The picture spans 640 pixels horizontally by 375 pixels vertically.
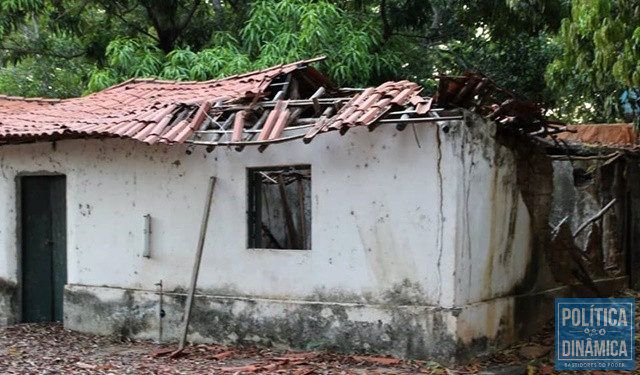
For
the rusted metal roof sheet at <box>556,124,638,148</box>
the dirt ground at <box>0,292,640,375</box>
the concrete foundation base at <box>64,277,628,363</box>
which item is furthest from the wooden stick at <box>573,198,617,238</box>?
the rusted metal roof sheet at <box>556,124,638,148</box>

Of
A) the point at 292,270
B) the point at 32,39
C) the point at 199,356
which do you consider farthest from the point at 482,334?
the point at 32,39

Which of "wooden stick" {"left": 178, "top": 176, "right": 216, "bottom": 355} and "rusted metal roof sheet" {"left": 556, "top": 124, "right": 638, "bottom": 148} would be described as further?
"rusted metal roof sheet" {"left": 556, "top": 124, "right": 638, "bottom": 148}

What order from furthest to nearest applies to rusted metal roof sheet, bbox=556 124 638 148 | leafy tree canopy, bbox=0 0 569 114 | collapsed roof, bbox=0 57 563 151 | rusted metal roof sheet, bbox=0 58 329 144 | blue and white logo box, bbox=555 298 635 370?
rusted metal roof sheet, bbox=556 124 638 148, leafy tree canopy, bbox=0 0 569 114, rusted metal roof sheet, bbox=0 58 329 144, blue and white logo box, bbox=555 298 635 370, collapsed roof, bbox=0 57 563 151

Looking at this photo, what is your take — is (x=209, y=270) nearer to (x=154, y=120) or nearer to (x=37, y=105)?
(x=154, y=120)

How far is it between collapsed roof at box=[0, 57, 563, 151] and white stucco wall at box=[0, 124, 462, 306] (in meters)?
0.28

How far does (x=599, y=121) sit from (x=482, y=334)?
32.4 feet

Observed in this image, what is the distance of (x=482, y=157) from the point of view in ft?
25.8

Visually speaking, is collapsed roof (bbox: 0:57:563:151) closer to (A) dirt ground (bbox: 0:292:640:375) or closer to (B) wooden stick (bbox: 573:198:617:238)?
(B) wooden stick (bbox: 573:198:617:238)

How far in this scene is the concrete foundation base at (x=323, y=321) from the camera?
752cm

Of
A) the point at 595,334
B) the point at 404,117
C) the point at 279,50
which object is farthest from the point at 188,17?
the point at 595,334

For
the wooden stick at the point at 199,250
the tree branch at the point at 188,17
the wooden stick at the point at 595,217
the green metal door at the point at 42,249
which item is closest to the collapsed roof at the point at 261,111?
the wooden stick at the point at 199,250

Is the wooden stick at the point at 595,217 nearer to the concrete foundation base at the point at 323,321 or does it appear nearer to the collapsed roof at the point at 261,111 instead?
the concrete foundation base at the point at 323,321

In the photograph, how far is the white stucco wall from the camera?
7.59 meters

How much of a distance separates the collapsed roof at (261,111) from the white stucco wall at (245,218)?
11.1 inches
